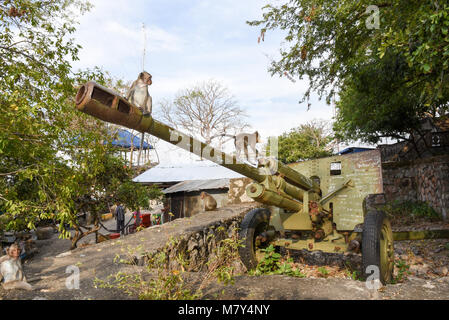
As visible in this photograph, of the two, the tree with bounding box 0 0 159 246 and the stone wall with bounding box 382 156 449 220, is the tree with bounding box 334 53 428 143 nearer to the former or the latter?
the stone wall with bounding box 382 156 449 220

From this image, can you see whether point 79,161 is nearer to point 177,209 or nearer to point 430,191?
point 177,209

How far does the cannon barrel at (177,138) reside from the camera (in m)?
2.27

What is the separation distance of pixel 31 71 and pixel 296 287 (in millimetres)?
5380

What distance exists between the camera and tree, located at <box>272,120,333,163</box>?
74.9 feet

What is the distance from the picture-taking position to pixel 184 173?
1438 cm

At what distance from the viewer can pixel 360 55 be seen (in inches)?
311

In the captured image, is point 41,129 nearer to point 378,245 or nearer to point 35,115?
point 35,115

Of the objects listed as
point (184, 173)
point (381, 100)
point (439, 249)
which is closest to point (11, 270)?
point (439, 249)

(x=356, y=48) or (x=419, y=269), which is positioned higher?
(x=356, y=48)

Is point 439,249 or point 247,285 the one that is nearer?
point 247,285

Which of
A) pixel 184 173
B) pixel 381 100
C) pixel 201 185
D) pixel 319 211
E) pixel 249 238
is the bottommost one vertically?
pixel 249 238

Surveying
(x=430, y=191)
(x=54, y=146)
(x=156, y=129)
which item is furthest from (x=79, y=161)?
(x=430, y=191)

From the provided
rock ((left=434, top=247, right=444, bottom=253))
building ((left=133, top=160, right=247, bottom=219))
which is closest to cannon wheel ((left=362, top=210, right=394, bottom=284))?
rock ((left=434, top=247, right=444, bottom=253))

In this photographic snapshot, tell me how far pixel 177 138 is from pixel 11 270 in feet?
8.60
